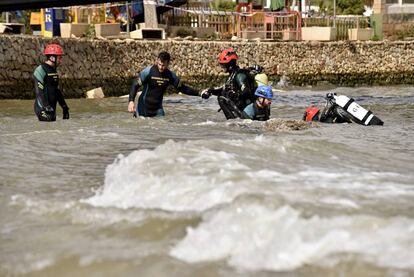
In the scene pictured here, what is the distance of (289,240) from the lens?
15.2 ft

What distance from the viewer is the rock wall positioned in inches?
805

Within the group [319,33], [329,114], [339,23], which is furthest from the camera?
[339,23]

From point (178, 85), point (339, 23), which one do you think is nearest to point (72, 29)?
point (339, 23)

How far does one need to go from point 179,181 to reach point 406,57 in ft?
79.5

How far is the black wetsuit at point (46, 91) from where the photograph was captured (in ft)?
35.1

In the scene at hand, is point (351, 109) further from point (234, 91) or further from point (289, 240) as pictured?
point (289, 240)

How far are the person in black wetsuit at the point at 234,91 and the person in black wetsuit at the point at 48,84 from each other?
1.96m

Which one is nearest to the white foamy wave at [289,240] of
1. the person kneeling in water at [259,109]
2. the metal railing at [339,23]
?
the person kneeling in water at [259,109]

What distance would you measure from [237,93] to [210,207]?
18.4 feet

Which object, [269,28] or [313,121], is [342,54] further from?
[313,121]

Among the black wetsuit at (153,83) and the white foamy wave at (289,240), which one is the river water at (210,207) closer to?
the white foamy wave at (289,240)

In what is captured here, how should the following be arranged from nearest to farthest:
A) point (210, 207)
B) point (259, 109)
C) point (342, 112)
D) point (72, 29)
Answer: point (210, 207) < point (259, 109) < point (342, 112) < point (72, 29)

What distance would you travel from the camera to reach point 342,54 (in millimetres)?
27891

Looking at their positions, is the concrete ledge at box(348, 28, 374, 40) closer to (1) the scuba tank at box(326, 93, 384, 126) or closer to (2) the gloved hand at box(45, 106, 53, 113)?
(1) the scuba tank at box(326, 93, 384, 126)
